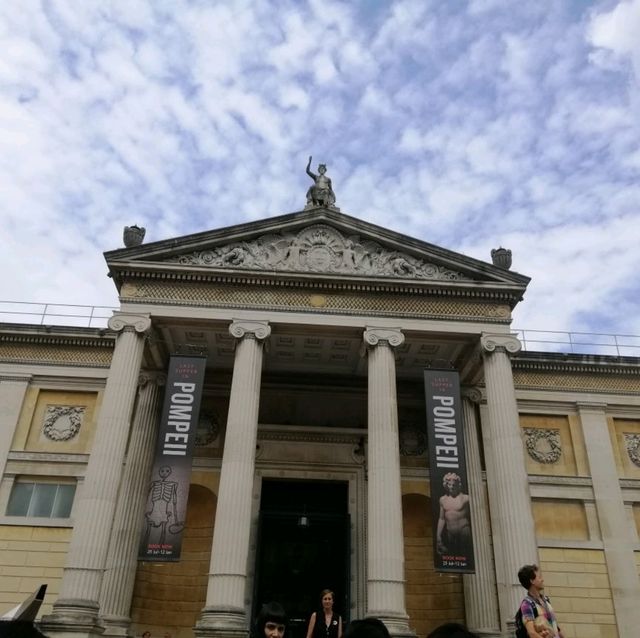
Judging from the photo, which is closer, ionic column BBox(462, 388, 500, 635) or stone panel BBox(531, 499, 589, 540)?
ionic column BBox(462, 388, 500, 635)

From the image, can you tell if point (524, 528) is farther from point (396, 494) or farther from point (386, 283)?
point (386, 283)

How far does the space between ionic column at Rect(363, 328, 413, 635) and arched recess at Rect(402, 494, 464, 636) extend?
180 inches

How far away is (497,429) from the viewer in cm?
1689

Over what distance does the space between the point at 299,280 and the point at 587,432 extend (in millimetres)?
10967

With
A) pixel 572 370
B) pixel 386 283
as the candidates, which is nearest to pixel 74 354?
pixel 386 283

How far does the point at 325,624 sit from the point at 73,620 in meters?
7.98

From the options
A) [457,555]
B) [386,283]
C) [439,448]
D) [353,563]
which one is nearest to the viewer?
[457,555]

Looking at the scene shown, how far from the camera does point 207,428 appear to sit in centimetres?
2112

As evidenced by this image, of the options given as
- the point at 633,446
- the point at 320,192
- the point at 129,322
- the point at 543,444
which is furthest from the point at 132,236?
the point at 633,446

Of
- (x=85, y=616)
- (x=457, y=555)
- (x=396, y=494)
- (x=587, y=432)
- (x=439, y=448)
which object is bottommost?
(x=85, y=616)

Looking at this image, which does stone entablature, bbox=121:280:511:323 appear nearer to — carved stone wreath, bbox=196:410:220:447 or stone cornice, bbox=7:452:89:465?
carved stone wreath, bbox=196:410:220:447

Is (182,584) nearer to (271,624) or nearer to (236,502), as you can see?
(236,502)

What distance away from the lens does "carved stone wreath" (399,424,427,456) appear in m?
21.0

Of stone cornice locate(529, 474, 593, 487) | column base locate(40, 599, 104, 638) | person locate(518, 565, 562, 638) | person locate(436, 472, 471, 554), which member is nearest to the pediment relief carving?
person locate(436, 472, 471, 554)
